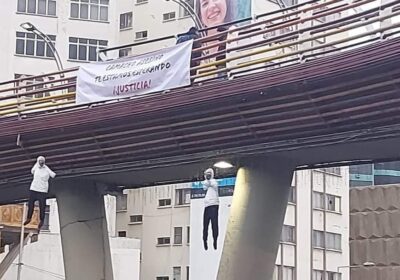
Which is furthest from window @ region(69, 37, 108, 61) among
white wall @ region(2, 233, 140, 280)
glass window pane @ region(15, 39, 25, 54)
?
white wall @ region(2, 233, 140, 280)

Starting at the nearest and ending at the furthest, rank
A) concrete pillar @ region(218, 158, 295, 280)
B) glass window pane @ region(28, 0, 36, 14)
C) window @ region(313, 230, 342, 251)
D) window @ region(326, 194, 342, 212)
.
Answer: concrete pillar @ region(218, 158, 295, 280) < glass window pane @ region(28, 0, 36, 14) < window @ region(313, 230, 342, 251) < window @ region(326, 194, 342, 212)

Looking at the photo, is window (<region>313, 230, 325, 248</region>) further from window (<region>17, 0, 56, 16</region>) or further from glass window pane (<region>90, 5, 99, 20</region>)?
window (<region>17, 0, 56, 16</region>)

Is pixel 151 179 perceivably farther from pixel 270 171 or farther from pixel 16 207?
pixel 16 207

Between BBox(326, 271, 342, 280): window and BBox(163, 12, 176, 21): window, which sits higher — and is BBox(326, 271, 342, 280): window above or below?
below

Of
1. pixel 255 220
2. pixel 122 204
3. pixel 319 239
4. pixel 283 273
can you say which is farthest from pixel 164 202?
pixel 255 220

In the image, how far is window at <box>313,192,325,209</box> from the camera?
66062 millimetres

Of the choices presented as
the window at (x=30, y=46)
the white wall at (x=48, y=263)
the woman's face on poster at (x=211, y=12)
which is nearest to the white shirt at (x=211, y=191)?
the woman's face on poster at (x=211, y=12)

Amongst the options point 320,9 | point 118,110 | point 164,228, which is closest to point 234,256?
point 118,110

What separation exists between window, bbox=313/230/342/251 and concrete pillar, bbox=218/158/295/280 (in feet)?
141

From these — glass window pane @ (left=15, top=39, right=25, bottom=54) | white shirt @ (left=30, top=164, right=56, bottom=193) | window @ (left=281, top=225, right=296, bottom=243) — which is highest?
glass window pane @ (left=15, top=39, right=25, bottom=54)

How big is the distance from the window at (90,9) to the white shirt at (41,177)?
138ft

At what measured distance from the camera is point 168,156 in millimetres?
24125

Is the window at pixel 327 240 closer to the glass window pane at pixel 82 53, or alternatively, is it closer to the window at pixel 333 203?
the window at pixel 333 203

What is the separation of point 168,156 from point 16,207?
20480mm
